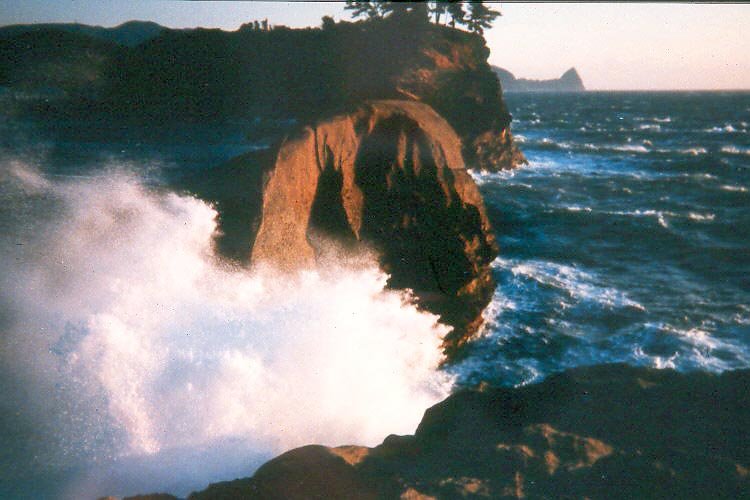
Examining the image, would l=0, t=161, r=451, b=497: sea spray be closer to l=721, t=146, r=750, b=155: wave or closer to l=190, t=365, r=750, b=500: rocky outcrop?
l=190, t=365, r=750, b=500: rocky outcrop

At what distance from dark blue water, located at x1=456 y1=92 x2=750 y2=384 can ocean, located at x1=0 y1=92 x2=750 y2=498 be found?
9 centimetres

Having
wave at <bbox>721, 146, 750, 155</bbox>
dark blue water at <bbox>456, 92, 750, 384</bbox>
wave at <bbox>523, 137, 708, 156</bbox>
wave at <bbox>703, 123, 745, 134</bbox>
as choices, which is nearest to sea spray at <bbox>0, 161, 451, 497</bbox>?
dark blue water at <bbox>456, 92, 750, 384</bbox>

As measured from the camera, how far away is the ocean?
22.8ft

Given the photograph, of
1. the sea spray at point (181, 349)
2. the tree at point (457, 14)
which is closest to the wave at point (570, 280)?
the sea spray at point (181, 349)

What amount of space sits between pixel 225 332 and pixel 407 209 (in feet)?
19.5

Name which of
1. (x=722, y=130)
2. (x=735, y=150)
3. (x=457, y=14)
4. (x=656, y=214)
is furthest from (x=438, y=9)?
(x=722, y=130)

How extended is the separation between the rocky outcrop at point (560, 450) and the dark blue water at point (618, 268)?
5.04 meters

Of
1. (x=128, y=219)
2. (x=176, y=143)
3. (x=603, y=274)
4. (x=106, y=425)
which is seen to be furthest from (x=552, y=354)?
(x=176, y=143)

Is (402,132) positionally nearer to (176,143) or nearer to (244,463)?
(244,463)

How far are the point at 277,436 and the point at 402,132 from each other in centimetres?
834

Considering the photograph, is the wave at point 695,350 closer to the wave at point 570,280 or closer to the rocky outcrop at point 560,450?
the wave at point 570,280

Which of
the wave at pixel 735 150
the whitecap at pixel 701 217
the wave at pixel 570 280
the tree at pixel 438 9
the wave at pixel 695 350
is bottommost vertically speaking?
the wave at pixel 695 350

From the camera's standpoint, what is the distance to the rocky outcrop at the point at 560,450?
4262 mm

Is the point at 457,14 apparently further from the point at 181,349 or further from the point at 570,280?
the point at 181,349
